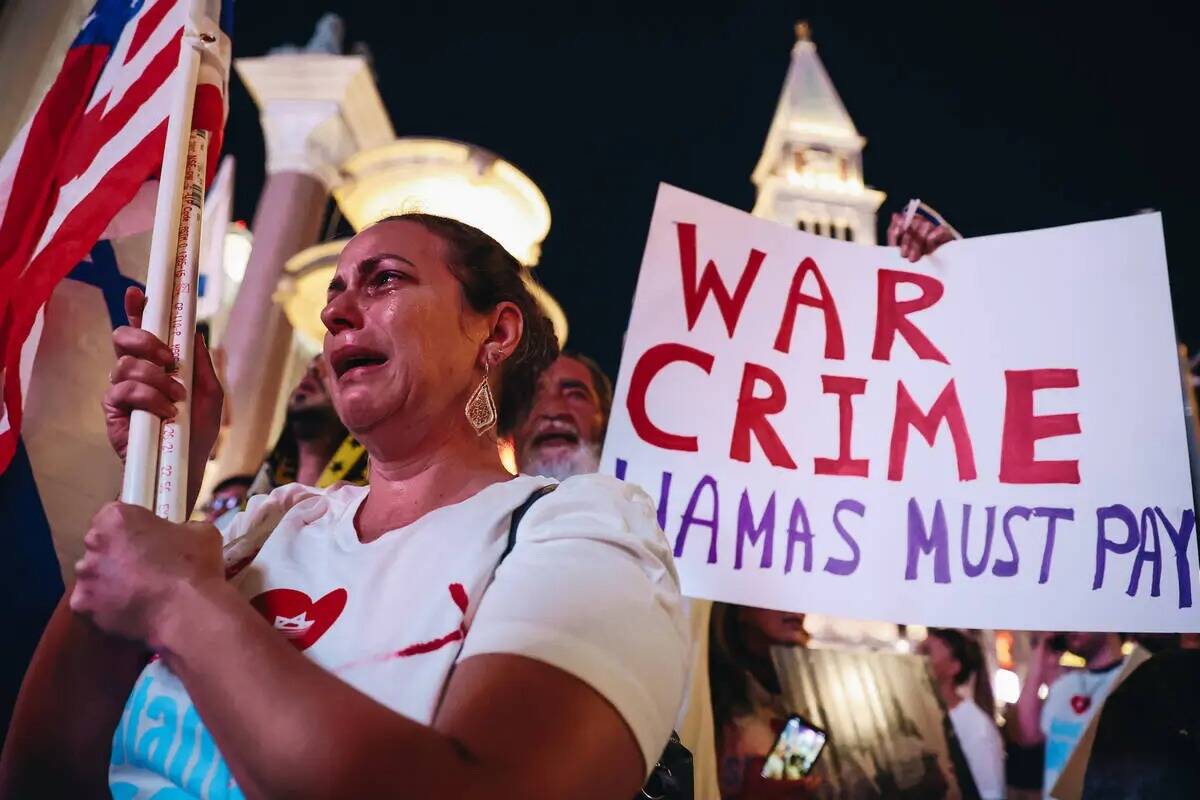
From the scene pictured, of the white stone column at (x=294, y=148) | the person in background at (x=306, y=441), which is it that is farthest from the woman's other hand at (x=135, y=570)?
the white stone column at (x=294, y=148)

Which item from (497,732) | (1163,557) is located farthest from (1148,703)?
(497,732)

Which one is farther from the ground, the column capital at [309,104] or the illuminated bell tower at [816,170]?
the illuminated bell tower at [816,170]

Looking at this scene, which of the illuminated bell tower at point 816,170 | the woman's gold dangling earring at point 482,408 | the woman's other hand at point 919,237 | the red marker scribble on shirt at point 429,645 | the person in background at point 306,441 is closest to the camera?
the red marker scribble on shirt at point 429,645

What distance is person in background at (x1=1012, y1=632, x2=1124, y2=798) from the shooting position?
418cm

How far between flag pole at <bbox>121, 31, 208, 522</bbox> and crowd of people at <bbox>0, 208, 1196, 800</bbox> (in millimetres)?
42

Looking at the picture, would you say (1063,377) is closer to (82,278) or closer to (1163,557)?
(1163,557)

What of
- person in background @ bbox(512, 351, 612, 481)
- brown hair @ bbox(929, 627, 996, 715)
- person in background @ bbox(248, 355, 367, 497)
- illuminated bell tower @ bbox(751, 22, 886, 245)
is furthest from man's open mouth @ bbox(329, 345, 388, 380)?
illuminated bell tower @ bbox(751, 22, 886, 245)

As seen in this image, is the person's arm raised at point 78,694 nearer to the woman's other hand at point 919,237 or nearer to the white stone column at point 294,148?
the woman's other hand at point 919,237

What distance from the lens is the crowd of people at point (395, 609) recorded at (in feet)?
3.11

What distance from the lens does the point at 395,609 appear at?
125 centimetres

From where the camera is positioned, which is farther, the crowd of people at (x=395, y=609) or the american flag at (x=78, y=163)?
the american flag at (x=78, y=163)

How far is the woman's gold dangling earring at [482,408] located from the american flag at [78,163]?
0.65 metres

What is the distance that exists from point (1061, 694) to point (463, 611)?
4.19 metres

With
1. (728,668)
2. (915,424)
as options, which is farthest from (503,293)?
(728,668)
